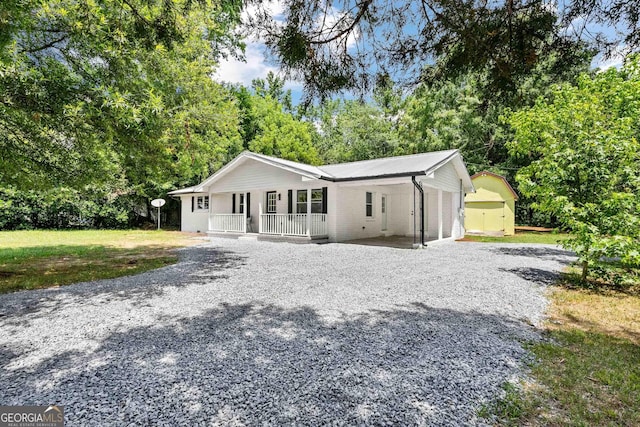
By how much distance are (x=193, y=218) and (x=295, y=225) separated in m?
9.63

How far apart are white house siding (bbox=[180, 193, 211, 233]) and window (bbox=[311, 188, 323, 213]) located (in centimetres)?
843

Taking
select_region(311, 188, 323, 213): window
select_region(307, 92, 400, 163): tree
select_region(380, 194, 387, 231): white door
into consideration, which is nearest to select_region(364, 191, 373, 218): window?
select_region(380, 194, 387, 231): white door

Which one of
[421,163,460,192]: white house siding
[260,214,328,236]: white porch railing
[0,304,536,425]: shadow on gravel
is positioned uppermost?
[421,163,460,192]: white house siding

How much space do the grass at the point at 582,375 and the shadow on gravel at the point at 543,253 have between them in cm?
565

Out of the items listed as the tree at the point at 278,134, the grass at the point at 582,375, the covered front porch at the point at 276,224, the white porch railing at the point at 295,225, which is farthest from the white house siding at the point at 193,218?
the grass at the point at 582,375

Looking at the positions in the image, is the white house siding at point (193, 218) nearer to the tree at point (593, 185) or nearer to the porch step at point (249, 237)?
the porch step at point (249, 237)

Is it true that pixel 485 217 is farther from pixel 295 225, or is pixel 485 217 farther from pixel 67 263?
pixel 67 263

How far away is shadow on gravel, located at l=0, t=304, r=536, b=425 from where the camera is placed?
2.25m

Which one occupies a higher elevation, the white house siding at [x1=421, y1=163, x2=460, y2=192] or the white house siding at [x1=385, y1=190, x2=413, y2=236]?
the white house siding at [x1=421, y1=163, x2=460, y2=192]

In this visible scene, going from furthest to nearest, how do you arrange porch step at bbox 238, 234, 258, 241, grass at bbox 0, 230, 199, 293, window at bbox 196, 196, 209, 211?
window at bbox 196, 196, 209, 211
porch step at bbox 238, 234, 258, 241
grass at bbox 0, 230, 199, 293

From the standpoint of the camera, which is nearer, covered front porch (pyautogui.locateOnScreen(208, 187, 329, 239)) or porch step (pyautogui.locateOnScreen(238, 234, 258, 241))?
covered front porch (pyautogui.locateOnScreen(208, 187, 329, 239))

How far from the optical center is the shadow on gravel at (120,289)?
4.75 m

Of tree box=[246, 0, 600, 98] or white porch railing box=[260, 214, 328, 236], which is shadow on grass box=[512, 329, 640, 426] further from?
white porch railing box=[260, 214, 328, 236]

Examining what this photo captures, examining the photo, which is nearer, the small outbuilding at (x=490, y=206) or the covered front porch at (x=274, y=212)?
the covered front porch at (x=274, y=212)
